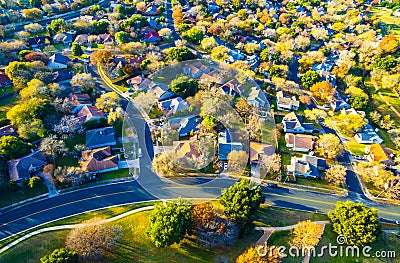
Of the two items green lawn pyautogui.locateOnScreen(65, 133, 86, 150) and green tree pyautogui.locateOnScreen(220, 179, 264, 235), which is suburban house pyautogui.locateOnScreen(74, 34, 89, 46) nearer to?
green lawn pyautogui.locateOnScreen(65, 133, 86, 150)

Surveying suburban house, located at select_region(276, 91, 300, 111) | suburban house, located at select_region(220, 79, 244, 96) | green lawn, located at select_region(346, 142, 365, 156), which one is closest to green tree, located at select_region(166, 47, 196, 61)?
suburban house, located at select_region(220, 79, 244, 96)

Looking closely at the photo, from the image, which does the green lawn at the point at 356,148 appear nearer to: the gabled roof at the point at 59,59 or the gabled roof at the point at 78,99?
the gabled roof at the point at 78,99

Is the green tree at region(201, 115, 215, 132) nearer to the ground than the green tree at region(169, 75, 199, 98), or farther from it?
nearer to the ground

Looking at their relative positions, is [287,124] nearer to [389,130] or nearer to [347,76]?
[389,130]

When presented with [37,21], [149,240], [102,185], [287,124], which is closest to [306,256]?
[149,240]

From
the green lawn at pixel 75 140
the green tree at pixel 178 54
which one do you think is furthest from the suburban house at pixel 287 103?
the green lawn at pixel 75 140
